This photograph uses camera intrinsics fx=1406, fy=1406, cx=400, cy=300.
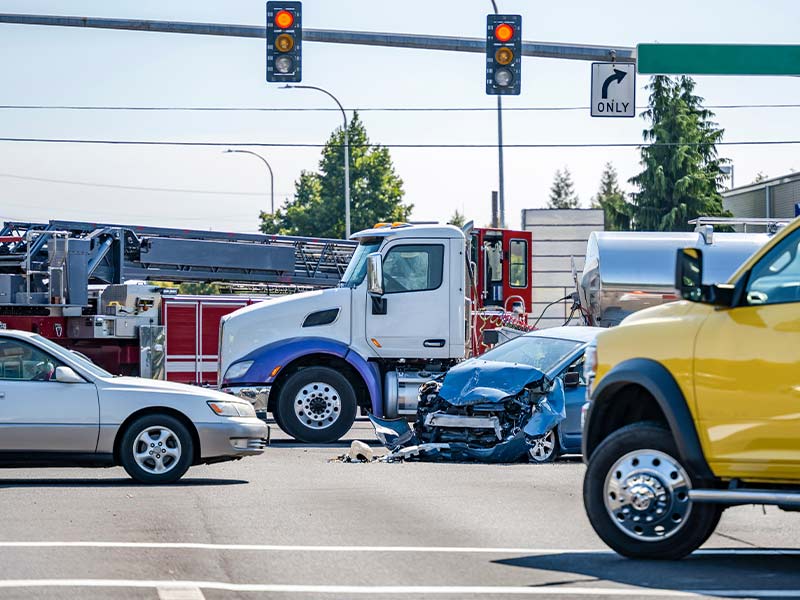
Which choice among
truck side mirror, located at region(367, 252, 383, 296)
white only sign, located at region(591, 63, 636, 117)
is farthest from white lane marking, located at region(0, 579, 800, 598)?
white only sign, located at region(591, 63, 636, 117)

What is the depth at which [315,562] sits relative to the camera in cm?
828

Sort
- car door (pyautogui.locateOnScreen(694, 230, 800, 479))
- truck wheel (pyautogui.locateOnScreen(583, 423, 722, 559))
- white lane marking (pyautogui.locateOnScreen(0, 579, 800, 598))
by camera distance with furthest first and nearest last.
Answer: truck wheel (pyautogui.locateOnScreen(583, 423, 722, 559)), car door (pyautogui.locateOnScreen(694, 230, 800, 479)), white lane marking (pyautogui.locateOnScreen(0, 579, 800, 598))

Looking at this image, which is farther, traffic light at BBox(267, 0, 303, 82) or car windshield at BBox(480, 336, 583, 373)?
traffic light at BBox(267, 0, 303, 82)

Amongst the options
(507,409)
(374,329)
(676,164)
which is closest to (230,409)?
(507,409)

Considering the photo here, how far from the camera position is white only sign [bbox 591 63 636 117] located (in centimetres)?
2117

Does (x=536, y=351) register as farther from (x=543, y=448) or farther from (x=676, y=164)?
(x=676, y=164)

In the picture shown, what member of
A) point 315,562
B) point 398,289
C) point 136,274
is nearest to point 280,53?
point 398,289

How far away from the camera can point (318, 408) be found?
61.5 ft

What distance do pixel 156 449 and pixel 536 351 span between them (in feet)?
15.6

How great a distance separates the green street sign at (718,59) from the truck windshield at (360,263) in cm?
437

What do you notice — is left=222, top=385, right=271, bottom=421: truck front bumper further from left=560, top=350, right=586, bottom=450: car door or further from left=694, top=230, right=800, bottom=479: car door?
left=694, top=230, right=800, bottom=479: car door

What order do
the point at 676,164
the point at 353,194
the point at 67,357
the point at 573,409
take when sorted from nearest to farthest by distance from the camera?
the point at 67,357, the point at 573,409, the point at 676,164, the point at 353,194

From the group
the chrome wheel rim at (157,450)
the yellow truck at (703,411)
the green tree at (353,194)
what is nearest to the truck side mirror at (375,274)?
the chrome wheel rim at (157,450)

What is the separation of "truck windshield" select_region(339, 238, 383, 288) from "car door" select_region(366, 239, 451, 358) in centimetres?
30
